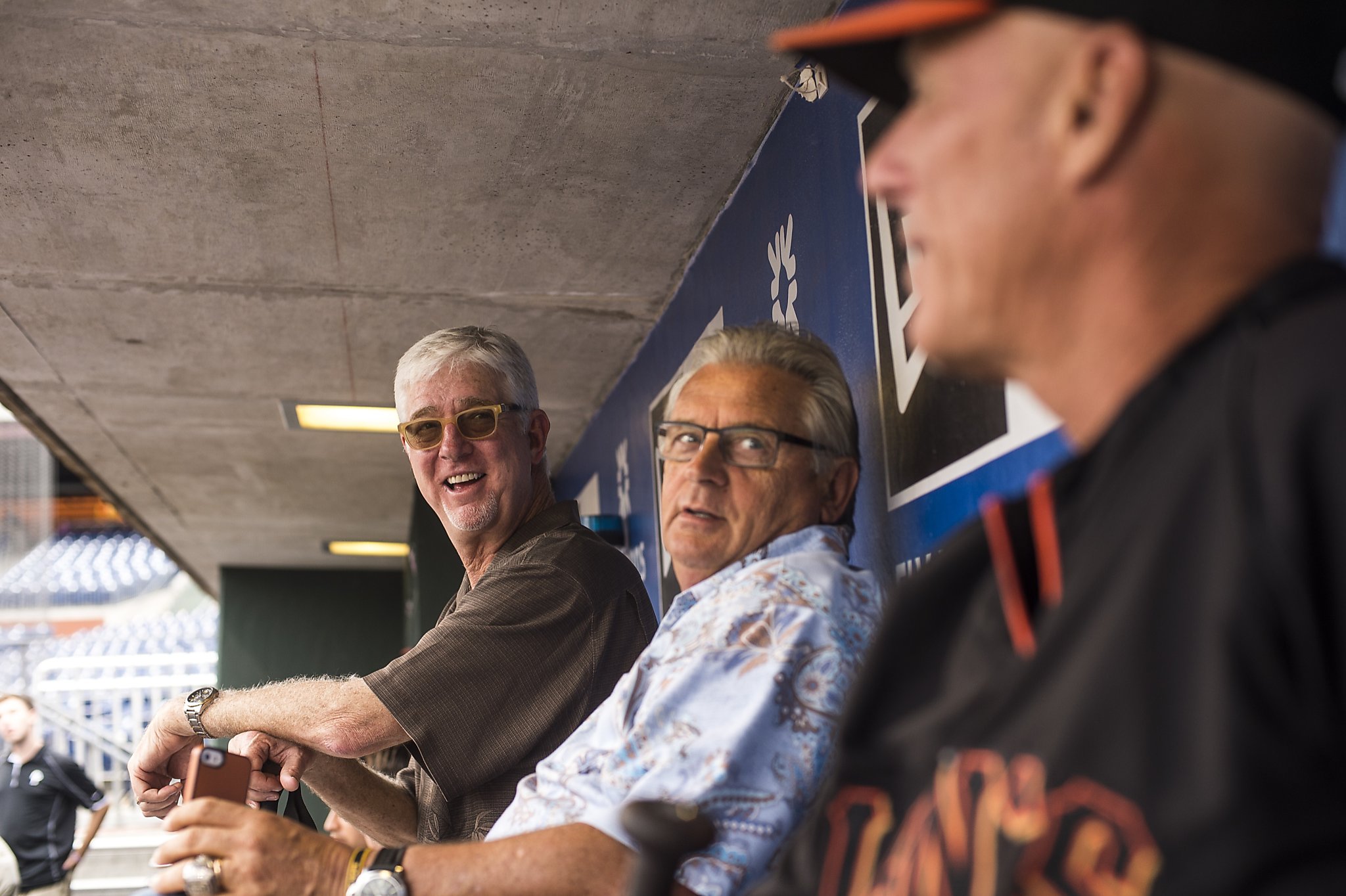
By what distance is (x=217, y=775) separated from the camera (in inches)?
56.3

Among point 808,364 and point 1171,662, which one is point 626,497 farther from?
point 1171,662

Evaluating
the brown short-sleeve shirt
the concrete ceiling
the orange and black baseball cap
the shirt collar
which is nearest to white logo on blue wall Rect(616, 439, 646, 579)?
the concrete ceiling

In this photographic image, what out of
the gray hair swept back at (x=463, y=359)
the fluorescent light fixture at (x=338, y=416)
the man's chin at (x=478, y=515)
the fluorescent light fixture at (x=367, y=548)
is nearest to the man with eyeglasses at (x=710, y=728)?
the man's chin at (x=478, y=515)

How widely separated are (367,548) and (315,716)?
24.5 ft

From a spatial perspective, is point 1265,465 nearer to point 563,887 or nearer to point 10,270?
point 563,887

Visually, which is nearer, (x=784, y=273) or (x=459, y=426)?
(x=459, y=426)

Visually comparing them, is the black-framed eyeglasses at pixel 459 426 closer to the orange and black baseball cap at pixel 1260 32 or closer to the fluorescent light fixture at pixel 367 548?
the orange and black baseball cap at pixel 1260 32

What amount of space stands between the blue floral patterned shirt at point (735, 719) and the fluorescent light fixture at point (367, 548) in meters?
7.52

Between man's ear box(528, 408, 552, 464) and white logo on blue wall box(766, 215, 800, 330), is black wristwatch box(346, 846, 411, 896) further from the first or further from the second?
white logo on blue wall box(766, 215, 800, 330)

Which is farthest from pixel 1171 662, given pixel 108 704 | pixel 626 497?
pixel 108 704

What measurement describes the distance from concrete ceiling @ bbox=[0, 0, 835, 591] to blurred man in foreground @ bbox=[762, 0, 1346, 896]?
1.65m

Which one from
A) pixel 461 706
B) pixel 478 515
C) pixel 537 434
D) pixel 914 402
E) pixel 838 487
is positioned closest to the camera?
pixel 838 487

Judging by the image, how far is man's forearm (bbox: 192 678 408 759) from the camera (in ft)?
5.81

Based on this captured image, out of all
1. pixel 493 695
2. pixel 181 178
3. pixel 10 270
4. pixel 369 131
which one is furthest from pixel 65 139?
pixel 493 695
